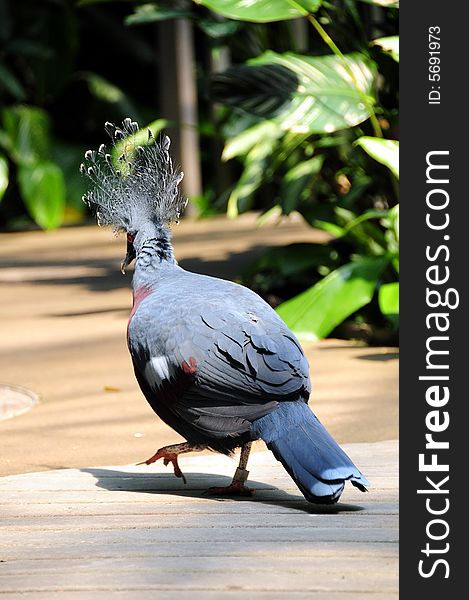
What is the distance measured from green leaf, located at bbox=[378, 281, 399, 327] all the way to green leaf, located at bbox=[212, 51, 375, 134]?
1069 millimetres

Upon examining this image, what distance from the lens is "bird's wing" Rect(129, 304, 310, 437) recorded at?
3412 millimetres

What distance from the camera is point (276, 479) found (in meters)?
Answer: 3.93

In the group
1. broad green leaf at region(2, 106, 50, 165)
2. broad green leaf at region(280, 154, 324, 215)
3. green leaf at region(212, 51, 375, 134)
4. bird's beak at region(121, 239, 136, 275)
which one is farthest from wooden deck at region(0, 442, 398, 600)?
broad green leaf at region(2, 106, 50, 165)

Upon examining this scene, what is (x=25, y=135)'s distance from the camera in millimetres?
13883

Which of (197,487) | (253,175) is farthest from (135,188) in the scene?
(253,175)

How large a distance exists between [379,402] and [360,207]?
9.84 ft

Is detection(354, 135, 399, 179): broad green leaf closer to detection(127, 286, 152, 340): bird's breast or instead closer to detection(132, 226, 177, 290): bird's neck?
detection(132, 226, 177, 290): bird's neck

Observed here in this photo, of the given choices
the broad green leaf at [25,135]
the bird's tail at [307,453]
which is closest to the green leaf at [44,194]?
the broad green leaf at [25,135]

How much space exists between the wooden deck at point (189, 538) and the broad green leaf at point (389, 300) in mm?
2332

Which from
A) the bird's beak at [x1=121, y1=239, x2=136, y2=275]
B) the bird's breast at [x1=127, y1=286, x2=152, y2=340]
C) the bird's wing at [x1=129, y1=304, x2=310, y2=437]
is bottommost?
the bird's wing at [x1=129, y1=304, x2=310, y2=437]

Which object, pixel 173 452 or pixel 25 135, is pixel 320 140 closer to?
pixel 173 452

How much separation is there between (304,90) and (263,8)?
1.89 feet

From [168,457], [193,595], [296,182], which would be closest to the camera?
[193,595]

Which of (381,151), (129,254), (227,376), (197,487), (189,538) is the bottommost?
(197,487)
